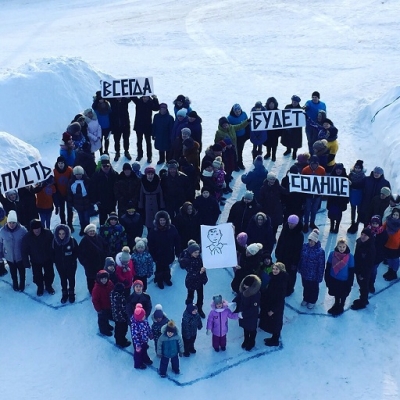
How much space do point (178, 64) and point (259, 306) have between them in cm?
1401

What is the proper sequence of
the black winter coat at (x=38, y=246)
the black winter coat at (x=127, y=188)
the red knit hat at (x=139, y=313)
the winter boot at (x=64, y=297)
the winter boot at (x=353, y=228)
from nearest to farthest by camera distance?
the red knit hat at (x=139, y=313), the black winter coat at (x=38, y=246), the winter boot at (x=64, y=297), the black winter coat at (x=127, y=188), the winter boot at (x=353, y=228)

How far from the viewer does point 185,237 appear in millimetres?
11391

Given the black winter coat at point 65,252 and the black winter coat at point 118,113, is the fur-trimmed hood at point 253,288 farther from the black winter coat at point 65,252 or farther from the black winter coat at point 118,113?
the black winter coat at point 118,113

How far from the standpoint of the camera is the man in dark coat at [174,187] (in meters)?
11.9

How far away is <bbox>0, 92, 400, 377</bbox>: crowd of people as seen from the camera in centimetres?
961

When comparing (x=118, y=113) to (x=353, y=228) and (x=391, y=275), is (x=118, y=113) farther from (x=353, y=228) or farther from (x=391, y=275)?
(x=391, y=275)

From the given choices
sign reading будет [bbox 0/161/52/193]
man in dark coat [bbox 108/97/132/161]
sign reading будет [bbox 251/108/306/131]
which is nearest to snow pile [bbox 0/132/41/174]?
man in dark coat [bbox 108/97/132/161]

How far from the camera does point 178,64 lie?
22.4 m

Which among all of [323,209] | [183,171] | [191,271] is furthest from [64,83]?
[191,271]

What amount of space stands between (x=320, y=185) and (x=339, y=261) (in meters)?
1.81

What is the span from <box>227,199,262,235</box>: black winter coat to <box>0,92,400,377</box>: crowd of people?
0.02m

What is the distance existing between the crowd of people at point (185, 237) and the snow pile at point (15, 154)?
147 cm

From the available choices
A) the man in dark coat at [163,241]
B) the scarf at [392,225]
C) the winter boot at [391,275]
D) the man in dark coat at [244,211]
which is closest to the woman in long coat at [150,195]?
the man in dark coat at [163,241]

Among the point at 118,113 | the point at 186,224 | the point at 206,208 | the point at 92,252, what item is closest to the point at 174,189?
the point at 206,208
